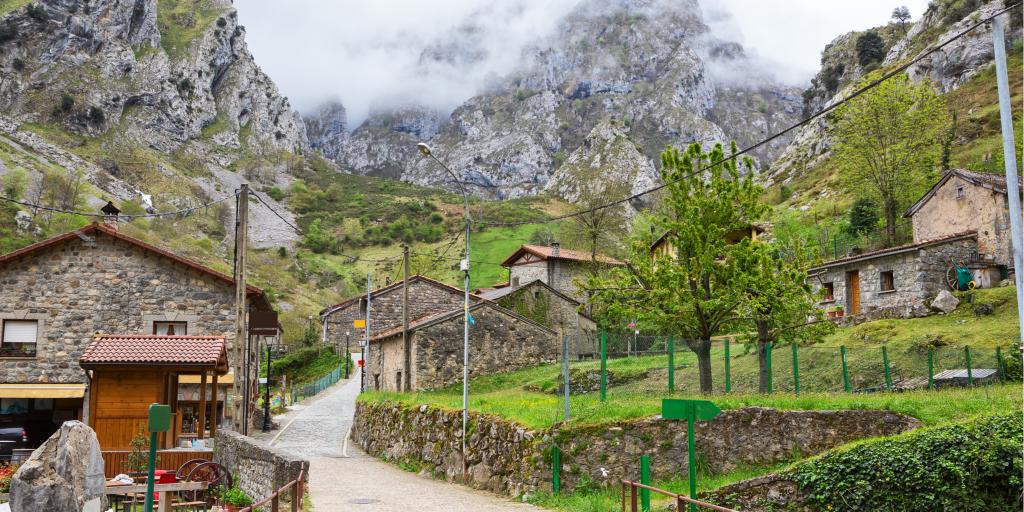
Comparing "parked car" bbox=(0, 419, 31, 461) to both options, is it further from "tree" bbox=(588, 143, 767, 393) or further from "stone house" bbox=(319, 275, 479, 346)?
"tree" bbox=(588, 143, 767, 393)

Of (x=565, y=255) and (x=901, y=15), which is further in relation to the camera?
(x=901, y=15)

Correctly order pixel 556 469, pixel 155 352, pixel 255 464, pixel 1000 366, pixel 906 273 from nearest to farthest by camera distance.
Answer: pixel 556 469 < pixel 255 464 < pixel 1000 366 < pixel 155 352 < pixel 906 273

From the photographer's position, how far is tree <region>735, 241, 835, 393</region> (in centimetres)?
2002

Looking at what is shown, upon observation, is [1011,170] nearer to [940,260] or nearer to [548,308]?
[940,260]

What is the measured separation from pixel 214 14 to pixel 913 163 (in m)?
152

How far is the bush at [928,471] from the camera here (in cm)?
1066

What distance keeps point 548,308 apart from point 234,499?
26.4 metres

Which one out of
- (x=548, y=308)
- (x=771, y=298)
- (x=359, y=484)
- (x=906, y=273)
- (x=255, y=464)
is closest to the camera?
(x=255, y=464)

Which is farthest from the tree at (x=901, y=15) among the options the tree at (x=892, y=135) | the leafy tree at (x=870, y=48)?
the tree at (x=892, y=135)

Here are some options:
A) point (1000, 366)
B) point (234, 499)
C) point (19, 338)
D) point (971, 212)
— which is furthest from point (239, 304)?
point (971, 212)

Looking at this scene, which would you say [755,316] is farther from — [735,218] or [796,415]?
[796,415]

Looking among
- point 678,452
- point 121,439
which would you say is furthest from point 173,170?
point 678,452

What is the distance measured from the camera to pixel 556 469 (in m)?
15.6

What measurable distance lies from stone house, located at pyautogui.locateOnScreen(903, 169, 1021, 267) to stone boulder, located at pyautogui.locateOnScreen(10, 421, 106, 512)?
28958 millimetres
